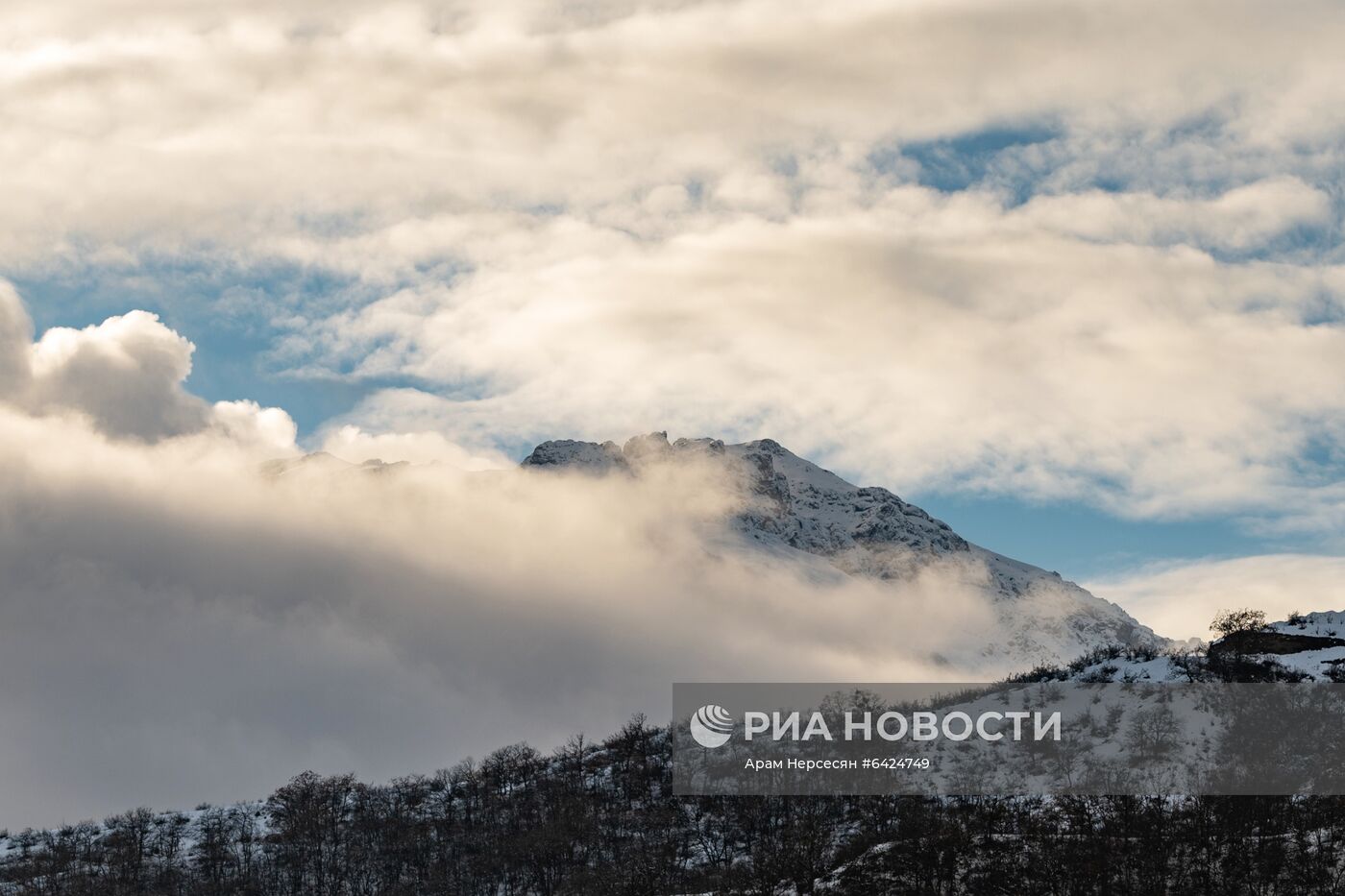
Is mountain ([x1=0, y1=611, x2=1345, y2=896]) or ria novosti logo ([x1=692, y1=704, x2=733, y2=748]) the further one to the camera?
ria novosti logo ([x1=692, y1=704, x2=733, y2=748])

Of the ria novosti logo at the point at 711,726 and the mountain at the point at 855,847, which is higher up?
the ria novosti logo at the point at 711,726

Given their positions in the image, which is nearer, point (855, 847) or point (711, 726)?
point (855, 847)

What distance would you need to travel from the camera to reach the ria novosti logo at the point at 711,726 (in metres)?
183

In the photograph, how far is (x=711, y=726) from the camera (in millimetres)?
186500

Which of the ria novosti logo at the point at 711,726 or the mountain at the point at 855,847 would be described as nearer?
the mountain at the point at 855,847

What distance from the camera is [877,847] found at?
395 feet

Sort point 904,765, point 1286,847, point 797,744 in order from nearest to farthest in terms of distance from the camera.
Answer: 1. point 1286,847
2. point 904,765
3. point 797,744

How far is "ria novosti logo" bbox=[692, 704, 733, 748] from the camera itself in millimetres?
183250

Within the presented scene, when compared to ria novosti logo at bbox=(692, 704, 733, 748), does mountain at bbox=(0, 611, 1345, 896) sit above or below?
below

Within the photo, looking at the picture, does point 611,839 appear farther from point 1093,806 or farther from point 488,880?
point 1093,806

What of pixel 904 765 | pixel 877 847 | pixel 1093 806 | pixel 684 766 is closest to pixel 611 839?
pixel 684 766

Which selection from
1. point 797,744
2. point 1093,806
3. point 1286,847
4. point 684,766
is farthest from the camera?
point 684,766

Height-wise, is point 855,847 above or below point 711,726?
below

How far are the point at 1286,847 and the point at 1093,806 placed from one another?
1824cm
